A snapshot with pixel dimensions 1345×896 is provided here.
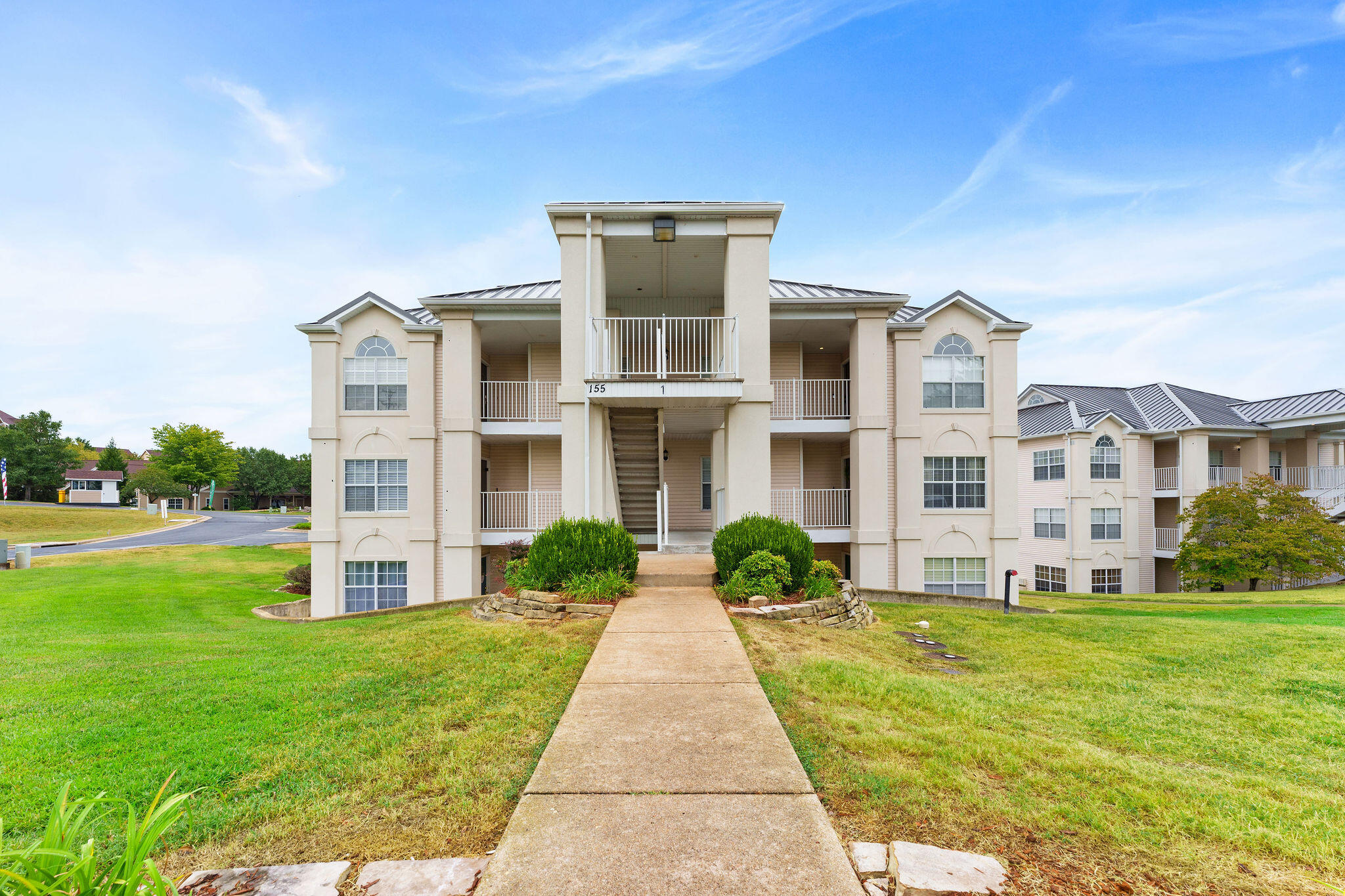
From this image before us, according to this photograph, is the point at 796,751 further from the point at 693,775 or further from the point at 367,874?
the point at 367,874

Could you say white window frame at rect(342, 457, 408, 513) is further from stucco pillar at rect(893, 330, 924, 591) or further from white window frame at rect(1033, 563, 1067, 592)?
white window frame at rect(1033, 563, 1067, 592)

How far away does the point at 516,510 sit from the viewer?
1489 centimetres

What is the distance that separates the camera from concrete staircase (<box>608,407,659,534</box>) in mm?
14312

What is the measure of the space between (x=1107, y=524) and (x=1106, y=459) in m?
2.82

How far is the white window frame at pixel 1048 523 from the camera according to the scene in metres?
24.8

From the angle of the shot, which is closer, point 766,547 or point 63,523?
point 766,547

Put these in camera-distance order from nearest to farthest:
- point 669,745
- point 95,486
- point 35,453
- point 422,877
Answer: point 422,877 → point 669,745 → point 35,453 → point 95,486

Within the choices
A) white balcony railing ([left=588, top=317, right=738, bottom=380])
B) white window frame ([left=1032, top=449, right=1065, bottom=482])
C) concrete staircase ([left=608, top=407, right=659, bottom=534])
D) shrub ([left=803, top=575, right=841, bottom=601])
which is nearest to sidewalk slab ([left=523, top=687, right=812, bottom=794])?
shrub ([left=803, top=575, right=841, bottom=601])

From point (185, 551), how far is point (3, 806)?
91.0 feet

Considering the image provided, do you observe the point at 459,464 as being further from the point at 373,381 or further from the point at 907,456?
the point at 907,456

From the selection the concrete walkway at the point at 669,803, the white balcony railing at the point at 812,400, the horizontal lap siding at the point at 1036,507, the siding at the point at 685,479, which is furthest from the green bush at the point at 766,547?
the horizontal lap siding at the point at 1036,507

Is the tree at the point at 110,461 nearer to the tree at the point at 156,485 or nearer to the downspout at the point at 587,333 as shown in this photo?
the tree at the point at 156,485

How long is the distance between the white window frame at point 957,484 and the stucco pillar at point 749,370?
582 cm

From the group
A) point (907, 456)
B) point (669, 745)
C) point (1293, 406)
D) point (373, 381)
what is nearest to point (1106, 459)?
point (1293, 406)
